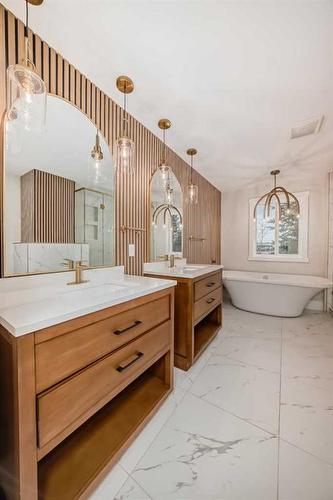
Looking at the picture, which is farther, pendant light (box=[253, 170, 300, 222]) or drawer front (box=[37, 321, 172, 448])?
pendant light (box=[253, 170, 300, 222])

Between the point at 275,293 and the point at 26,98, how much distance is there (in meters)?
3.43

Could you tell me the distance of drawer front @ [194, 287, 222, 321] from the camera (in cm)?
189

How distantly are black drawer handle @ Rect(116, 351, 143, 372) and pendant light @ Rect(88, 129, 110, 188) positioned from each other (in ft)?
4.03

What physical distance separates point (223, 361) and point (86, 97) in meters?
2.50

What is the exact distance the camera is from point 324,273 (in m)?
3.40

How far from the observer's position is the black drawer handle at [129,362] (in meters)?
1.02

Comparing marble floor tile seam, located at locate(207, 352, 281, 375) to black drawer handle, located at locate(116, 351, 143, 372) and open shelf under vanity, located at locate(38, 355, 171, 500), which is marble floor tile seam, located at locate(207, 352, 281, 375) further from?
black drawer handle, located at locate(116, 351, 143, 372)

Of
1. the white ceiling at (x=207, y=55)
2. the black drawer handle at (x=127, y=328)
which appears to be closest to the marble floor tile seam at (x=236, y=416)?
the black drawer handle at (x=127, y=328)

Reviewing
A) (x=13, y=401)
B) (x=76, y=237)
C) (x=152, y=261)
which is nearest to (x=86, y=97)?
(x=76, y=237)

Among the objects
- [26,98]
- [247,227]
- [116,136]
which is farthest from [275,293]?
[26,98]

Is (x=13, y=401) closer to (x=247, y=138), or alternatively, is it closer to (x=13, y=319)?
(x=13, y=319)

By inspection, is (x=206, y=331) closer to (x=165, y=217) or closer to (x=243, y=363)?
(x=243, y=363)

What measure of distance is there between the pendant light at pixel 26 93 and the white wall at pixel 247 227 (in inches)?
145

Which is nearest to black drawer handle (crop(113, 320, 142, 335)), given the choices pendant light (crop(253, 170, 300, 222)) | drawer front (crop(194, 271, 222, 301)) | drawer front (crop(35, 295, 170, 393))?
drawer front (crop(35, 295, 170, 393))
